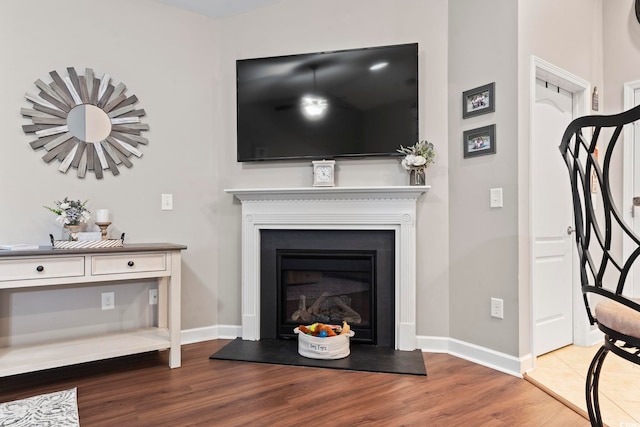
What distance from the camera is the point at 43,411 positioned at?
6.24 feet

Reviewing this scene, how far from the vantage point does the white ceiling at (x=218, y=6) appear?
3.05m

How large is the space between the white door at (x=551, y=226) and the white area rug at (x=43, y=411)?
2.83 metres

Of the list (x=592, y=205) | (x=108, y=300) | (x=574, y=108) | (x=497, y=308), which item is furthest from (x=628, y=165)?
(x=108, y=300)

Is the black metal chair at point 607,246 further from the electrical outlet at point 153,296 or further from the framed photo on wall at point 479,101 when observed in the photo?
the electrical outlet at point 153,296

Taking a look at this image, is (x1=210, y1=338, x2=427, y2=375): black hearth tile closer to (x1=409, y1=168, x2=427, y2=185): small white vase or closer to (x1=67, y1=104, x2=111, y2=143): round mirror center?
(x1=409, y1=168, x2=427, y2=185): small white vase

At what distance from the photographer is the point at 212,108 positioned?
323cm

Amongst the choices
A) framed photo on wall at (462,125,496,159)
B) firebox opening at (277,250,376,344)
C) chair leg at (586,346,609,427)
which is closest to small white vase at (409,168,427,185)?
framed photo on wall at (462,125,496,159)

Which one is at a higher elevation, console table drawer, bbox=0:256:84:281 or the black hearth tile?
console table drawer, bbox=0:256:84:281

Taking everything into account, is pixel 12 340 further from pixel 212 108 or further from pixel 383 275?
pixel 383 275

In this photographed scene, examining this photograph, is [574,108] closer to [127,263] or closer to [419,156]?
[419,156]

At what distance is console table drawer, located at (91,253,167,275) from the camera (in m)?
2.33

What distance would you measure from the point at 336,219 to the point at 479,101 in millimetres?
1308

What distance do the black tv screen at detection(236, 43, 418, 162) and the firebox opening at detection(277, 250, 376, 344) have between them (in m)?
0.80

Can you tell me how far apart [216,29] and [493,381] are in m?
3.33
